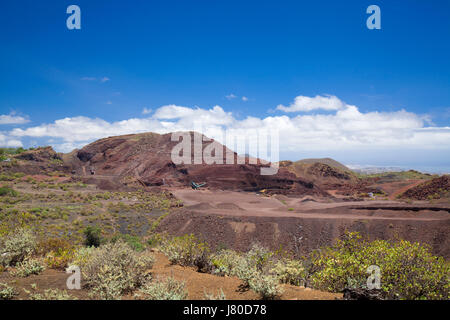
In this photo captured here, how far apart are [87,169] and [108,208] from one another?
137 feet

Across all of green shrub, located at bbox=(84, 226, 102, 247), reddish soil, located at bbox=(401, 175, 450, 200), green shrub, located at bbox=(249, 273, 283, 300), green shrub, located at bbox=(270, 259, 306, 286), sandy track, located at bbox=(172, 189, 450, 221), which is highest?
green shrub, located at bbox=(249, 273, 283, 300)

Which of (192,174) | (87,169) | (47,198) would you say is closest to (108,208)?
(47,198)

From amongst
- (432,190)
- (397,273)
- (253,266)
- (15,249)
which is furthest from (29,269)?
(432,190)

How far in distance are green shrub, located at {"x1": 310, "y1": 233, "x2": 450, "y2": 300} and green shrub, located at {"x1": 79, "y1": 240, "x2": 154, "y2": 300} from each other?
4208 mm

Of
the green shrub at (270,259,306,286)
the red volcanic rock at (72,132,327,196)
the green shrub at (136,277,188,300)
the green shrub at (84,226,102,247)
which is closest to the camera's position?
the green shrub at (136,277,188,300)

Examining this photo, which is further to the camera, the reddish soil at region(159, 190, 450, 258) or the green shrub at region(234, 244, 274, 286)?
the reddish soil at region(159, 190, 450, 258)

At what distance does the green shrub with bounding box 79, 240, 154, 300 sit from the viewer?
5.12 metres

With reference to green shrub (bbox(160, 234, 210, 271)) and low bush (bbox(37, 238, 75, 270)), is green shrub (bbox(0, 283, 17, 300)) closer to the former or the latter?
low bush (bbox(37, 238, 75, 270))

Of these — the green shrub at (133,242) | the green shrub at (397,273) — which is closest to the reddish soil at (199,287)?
the green shrub at (397,273)

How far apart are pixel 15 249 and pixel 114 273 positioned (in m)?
4.20

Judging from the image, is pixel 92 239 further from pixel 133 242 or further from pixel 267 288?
pixel 267 288

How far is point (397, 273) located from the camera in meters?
5.44

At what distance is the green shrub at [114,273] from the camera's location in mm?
5125

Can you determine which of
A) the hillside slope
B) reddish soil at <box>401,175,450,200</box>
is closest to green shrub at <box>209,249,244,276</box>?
reddish soil at <box>401,175,450,200</box>
